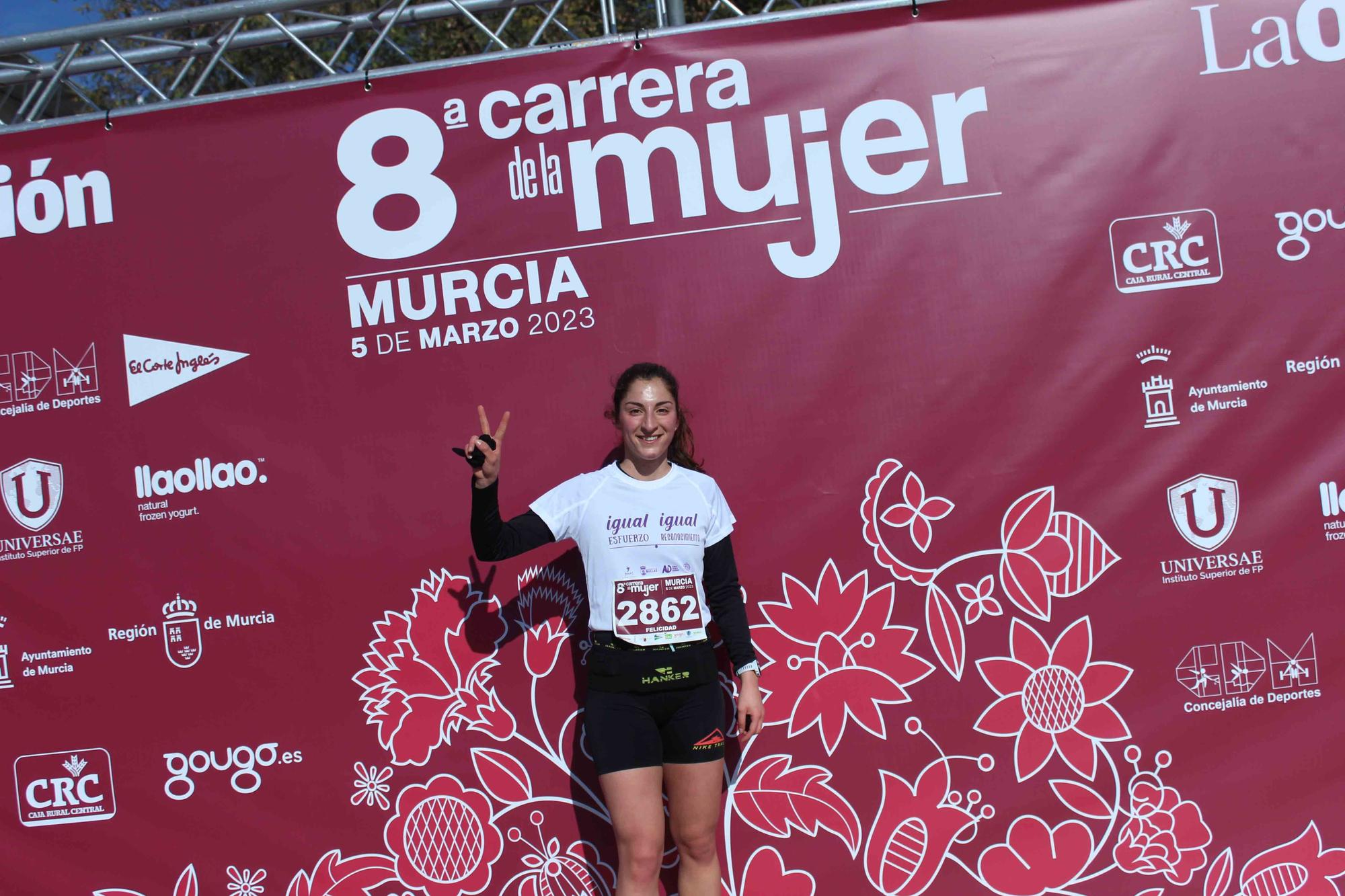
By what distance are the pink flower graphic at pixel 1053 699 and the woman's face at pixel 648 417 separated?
3.90 feet

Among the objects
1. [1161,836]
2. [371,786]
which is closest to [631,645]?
[371,786]

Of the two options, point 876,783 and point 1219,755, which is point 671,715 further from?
point 1219,755

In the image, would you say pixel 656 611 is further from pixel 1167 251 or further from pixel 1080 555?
pixel 1167 251

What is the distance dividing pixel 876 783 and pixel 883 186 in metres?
1.77

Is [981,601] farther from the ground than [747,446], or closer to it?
closer to it

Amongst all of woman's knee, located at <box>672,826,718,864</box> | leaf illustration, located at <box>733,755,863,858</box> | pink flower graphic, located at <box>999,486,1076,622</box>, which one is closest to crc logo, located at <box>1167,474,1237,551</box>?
pink flower graphic, located at <box>999,486,1076,622</box>

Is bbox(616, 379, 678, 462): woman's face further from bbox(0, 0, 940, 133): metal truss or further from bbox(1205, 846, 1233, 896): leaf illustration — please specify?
bbox(1205, 846, 1233, 896): leaf illustration

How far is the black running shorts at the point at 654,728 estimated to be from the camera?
261 cm

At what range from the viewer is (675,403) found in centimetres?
279

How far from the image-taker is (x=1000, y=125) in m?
3.09

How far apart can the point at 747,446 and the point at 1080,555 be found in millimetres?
1021

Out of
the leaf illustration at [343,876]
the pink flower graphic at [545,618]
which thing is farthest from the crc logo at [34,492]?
the pink flower graphic at [545,618]

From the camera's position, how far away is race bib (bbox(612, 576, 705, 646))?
2.66m

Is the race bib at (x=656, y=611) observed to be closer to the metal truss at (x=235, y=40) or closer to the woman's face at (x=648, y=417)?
the woman's face at (x=648, y=417)
